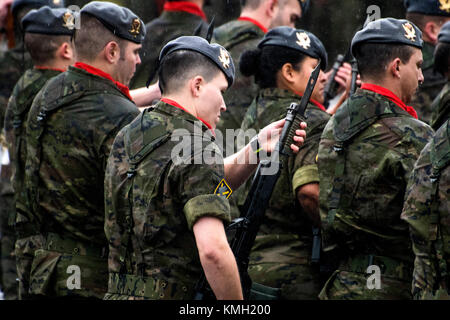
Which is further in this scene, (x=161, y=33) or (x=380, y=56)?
(x=161, y=33)

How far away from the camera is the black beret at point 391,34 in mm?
5648

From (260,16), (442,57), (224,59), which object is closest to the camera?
(224,59)

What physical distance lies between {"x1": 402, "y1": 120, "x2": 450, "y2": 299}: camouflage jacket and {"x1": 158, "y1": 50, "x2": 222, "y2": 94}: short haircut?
118 cm

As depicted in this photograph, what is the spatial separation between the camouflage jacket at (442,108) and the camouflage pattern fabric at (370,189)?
98 cm

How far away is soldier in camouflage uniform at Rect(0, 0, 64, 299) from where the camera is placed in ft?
27.7

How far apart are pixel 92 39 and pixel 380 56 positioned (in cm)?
182

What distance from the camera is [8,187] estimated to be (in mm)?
8891

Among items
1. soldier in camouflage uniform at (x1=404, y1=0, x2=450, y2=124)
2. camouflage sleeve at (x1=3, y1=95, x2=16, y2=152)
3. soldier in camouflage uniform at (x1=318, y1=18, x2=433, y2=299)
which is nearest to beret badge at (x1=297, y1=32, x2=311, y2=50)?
soldier in camouflage uniform at (x1=318, y1=18, x2=433, y2=299)

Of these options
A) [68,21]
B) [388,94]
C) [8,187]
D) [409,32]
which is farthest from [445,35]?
[8,187]

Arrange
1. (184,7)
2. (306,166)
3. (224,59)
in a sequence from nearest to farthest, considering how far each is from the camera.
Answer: (224,59) → (306,166) → (184,7)

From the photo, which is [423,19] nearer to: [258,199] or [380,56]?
[380,56]

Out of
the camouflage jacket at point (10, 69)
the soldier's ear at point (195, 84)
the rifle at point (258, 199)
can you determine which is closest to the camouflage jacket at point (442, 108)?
the rifle at point (258, 199)
